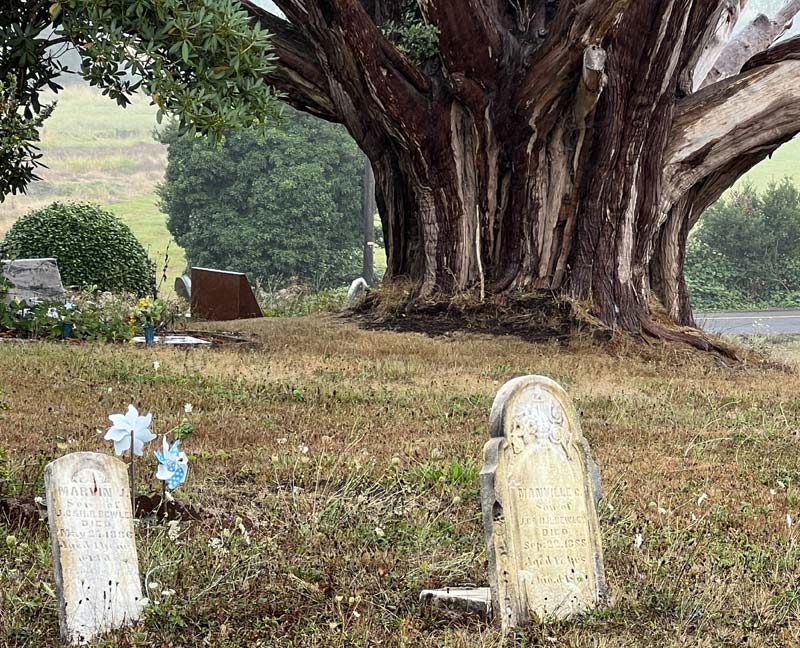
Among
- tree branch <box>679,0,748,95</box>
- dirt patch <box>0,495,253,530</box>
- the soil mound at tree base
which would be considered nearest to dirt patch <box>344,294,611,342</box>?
the soil mound at tree base

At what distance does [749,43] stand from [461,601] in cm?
1237

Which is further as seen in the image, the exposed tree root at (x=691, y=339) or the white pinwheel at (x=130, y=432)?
the exposed tree root at (x=691, y=339)

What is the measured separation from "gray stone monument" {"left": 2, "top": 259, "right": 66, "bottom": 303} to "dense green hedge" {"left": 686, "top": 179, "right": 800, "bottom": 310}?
20.0 m

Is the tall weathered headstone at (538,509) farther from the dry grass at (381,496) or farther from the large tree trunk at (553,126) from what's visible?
the large tree trunk at (553,126)

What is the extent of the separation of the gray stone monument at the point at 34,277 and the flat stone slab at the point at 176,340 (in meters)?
3.49

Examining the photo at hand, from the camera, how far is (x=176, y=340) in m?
11.0

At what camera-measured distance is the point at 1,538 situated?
4195mm

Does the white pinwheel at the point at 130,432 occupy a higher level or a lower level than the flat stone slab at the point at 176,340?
higher

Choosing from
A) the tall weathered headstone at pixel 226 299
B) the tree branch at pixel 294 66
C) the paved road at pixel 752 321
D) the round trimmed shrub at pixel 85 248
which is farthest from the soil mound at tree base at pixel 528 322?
the paved road at pixel 752 321

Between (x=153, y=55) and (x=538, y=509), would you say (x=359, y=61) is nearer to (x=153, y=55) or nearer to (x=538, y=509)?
(x=153, y=55)

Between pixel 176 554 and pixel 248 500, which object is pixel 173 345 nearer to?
pixel 248 500

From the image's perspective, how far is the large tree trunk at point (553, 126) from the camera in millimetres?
11367

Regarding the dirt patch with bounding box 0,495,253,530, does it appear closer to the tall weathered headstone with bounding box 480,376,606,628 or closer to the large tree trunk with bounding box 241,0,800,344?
the tall weathered headstone with bounding box 480,376,606,628

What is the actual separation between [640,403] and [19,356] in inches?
196
